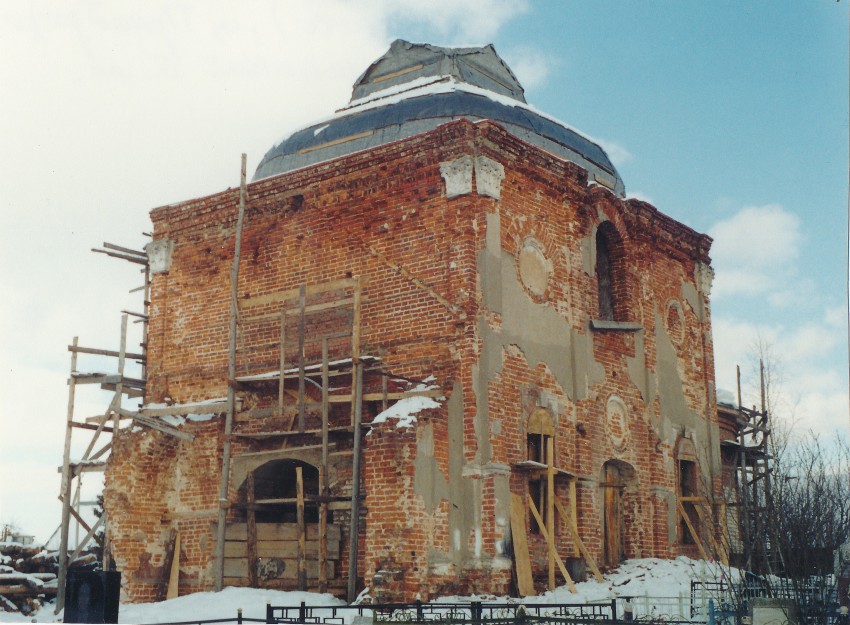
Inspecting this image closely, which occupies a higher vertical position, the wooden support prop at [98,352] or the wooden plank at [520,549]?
the wooden support prop at [98,352]

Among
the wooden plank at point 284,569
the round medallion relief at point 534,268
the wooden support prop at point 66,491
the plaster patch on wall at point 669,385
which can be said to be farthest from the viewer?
the plaster patch on wall at point 669,385

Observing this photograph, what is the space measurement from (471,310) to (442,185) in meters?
2.02

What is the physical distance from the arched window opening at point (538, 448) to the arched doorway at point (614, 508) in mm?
1853

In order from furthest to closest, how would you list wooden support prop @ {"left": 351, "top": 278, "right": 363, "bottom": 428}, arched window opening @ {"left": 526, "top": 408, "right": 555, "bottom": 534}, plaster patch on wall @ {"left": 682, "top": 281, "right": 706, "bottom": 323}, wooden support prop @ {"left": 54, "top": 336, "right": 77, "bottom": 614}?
plaster patch on wall @ {"left": 682, "top": 281, "right": 706, "bottom": 323} → wooden support prop @ {"left": 54, "top": 336, "right": 77, "bottom": 614} → arched window opening @ {"left": 526, "top": 408, "right": 555, "bottom": 534} → wooden support prop @ {"left": 351, "top": 278, "right": 363, "bottom": 428}

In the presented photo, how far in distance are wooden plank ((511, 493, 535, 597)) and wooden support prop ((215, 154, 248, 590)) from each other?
4332mm

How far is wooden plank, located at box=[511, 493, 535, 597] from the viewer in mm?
14695

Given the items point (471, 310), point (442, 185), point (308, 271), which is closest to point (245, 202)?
point (308, 271)

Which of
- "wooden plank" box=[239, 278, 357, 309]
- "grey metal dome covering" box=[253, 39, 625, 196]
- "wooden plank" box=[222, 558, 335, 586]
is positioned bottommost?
"wooden plank" box=[222, 558, 335, 586]

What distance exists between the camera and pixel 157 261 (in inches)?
739

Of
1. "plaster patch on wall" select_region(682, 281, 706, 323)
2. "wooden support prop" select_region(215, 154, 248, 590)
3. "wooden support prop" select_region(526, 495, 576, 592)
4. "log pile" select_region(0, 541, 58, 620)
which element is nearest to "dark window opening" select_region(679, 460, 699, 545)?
"plaster patch on wall" select_region(682, 281, 706, 323)

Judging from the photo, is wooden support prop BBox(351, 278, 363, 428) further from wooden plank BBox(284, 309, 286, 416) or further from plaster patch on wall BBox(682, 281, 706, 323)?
plaster patch on wall BBox(682, 281, 706, 323)

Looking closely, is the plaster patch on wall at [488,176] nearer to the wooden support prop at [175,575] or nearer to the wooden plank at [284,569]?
the wooden plank at [284,569]

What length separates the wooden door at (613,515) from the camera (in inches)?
693

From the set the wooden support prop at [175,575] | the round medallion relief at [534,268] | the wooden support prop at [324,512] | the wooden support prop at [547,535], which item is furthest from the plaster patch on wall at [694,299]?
the wooden support prop at [175,575]
